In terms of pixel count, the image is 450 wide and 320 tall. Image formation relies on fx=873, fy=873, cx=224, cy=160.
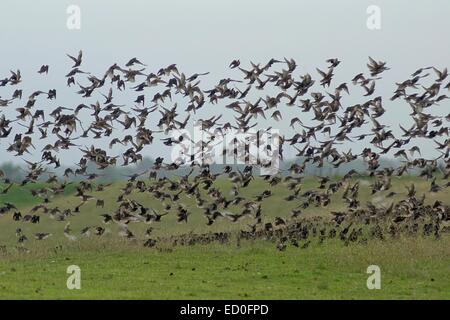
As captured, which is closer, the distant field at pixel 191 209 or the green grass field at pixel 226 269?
the green grass field at pixel 226 269

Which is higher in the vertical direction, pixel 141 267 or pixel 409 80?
pixel 409 80

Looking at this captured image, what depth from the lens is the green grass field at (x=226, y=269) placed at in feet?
102

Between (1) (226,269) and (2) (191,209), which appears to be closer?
(1) (226,269)

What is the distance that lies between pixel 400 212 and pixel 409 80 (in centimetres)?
772

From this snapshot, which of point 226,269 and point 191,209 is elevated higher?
point 191,209

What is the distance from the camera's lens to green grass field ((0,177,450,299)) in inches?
1219

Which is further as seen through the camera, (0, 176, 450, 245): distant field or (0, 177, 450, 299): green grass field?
(0, 176, 450, 245): distant field

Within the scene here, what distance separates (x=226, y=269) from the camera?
37594 mm

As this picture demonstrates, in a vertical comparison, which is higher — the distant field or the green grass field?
the distant field

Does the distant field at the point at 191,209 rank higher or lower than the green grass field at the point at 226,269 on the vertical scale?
higher

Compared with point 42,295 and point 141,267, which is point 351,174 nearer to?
point 141,267
